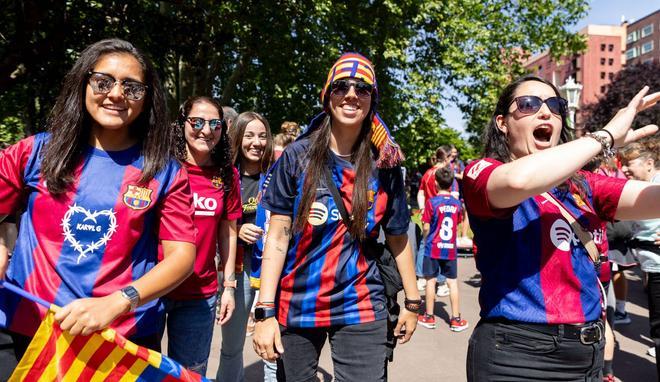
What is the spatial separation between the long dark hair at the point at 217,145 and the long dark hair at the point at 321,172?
0.93 m

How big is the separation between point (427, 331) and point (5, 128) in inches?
397

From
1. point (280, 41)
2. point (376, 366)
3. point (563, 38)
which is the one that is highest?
point (563, 38)

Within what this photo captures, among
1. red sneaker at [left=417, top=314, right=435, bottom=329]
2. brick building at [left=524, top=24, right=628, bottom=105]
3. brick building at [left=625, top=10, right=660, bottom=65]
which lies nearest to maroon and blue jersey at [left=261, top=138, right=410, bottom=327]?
red sneaker at [left=417, top=314, right=435, bottom=329]

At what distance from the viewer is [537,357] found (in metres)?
1.88

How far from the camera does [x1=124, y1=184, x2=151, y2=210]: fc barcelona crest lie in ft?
6.15

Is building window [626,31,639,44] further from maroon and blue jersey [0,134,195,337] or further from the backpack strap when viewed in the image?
maroon and blue jersey [0,134,195,337]

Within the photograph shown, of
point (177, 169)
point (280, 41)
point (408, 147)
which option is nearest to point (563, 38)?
point (408, 147)

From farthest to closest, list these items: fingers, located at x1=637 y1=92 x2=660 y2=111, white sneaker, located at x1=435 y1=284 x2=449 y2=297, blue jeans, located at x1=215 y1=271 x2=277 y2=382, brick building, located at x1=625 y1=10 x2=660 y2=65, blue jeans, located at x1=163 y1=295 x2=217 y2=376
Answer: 1. brick building, located at x1=625 y1=10 x2=660 y2=65
2. white sneaker, located at x1=435 y1=284 x2=449 y2=297
3. blue jeans, located at x1=215 y1=271 x2=277 y2=382
4. blue jeans, located at x1=163 y1=295 x2=217 y2=376
5. fingers, located at x1=637 y1=92 x2=660 y2=111

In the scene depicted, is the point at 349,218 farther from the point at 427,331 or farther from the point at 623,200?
the point at 427,331

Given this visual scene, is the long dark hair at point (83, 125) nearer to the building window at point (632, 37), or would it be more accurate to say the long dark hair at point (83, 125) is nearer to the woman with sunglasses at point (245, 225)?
the woman with sunglasses at point (245, 225)

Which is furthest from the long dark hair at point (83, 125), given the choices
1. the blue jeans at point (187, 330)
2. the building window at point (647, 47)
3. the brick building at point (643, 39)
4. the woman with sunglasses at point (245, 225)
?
the building window at point (647, 47)

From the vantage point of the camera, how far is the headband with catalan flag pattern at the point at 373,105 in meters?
2.46

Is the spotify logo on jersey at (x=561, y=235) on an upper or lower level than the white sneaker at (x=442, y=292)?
upper

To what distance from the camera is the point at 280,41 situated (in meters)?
12.5
